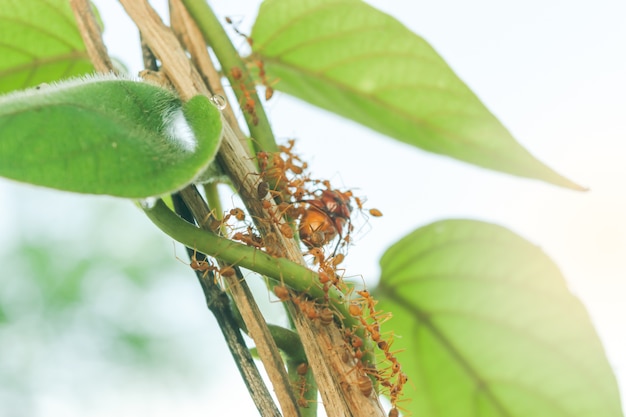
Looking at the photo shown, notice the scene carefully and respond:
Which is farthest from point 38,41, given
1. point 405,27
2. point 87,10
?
point 405,27

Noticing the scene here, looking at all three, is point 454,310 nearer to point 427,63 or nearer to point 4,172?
point 427,63

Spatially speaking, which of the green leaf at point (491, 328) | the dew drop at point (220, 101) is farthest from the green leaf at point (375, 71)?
the dew drop at point (220, 101)

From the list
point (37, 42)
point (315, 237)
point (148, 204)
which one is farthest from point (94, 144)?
point (37, 42)

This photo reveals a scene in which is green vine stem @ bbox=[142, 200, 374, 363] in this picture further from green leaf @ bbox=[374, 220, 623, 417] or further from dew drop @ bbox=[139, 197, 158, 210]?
green leaf @ bbox=[374, 220, 623, 417]

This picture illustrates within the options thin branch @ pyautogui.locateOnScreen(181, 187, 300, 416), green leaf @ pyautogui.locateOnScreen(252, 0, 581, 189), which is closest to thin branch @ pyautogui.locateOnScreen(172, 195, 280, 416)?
thin branch @ pyautogui.locateOnScreen(181, 187, 300, 416)

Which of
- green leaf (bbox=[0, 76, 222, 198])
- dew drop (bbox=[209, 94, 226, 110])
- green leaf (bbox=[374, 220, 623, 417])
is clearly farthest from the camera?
green leaf (bbox=[374, 220, 623, 417])

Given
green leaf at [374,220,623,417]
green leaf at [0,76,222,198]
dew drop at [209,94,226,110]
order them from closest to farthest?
1. green leaf at [0,76,222,198]
2. dew drop at [209,94,226,110]
3. green leaf at [374,220,623,417]

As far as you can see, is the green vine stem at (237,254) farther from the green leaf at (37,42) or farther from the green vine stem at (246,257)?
the green leaf at (37,42)
